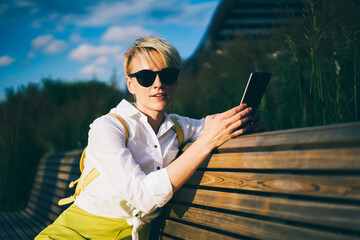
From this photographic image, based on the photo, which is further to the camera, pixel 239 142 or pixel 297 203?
pixel 239 142

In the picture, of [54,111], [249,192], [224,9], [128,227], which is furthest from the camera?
[224,9]

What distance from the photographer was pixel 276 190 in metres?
1.43

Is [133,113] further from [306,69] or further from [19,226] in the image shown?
[19,226]

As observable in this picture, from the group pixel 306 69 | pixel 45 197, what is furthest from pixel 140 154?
pixel 45 197

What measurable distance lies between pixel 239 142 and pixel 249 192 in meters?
0.27

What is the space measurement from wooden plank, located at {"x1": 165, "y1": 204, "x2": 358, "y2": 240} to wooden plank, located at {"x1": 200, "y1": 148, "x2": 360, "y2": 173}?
0.82 ft

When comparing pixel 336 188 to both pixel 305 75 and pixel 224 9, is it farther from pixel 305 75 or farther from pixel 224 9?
pixel 224 9

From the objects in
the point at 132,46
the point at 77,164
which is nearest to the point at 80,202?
the point at 132,46

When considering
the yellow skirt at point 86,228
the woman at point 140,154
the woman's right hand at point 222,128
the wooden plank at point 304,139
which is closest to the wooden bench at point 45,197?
the yellow skirt at point 86,228

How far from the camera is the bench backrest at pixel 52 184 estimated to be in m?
3.63

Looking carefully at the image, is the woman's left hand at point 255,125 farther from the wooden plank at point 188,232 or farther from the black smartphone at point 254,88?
the wooden plank at point 188,232

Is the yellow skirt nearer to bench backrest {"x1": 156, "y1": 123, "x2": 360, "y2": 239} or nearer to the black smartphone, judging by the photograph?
bench backrest {"x1": 156, "y1": 123, "x2": 360, "y2": 239}

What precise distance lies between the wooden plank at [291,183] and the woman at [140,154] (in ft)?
0.58

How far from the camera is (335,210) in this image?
1188mm
